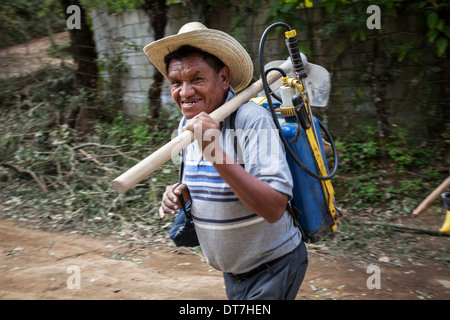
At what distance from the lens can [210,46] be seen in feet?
5.64

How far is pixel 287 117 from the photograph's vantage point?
172 cm

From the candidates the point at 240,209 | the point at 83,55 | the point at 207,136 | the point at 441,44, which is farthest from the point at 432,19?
the point at 83,55

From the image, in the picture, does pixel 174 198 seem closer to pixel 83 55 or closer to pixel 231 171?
pixel 231 171

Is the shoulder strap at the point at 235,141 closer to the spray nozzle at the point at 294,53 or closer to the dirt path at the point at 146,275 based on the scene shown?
the spray nozzle at the point at 294,53

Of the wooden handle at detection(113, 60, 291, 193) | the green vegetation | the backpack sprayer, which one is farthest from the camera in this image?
the green vegetation

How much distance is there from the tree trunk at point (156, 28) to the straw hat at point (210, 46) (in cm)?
441

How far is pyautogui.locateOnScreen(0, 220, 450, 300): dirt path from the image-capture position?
3.19 metres

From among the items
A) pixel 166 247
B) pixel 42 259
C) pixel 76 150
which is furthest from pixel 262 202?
pixel 76 150

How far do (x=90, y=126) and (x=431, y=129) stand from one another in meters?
4.87

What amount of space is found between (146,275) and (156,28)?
155 inches

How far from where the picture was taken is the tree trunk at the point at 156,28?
607cm

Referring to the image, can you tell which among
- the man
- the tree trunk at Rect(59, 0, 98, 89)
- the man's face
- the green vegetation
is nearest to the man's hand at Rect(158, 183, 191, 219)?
the man

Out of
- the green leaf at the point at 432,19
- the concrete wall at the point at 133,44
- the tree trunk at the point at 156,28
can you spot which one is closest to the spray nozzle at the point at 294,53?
the green leaf at the point at 432,19

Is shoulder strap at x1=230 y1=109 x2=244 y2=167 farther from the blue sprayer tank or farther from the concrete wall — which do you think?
the concrete wall
